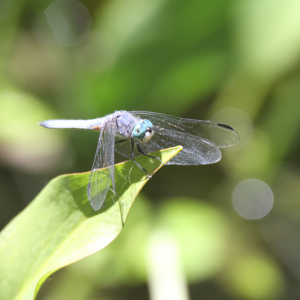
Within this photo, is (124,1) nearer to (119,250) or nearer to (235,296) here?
(119,250)

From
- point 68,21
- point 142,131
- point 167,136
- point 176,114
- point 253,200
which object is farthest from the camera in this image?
point 68,21

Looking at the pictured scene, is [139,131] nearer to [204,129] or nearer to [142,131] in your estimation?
[142,131]

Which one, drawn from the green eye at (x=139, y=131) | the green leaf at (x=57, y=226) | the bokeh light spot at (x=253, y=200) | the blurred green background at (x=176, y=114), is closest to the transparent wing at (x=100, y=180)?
the green leaf at (x=57, y=226)

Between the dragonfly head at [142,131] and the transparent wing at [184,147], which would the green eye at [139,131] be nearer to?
the dragonfly head at [142,131]

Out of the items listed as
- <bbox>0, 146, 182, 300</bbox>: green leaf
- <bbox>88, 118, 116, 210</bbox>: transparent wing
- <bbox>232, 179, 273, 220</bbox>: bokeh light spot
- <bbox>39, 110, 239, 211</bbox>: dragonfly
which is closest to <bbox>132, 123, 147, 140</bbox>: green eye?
<bbox>39, 110, 239, 211</bbox>: dragonfly

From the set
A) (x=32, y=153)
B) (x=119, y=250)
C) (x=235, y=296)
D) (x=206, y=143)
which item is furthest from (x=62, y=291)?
(x=206, y=143)

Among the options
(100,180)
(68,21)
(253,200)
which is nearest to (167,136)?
(100,180)

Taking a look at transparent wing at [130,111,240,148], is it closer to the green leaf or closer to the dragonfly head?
the dragonfly head
